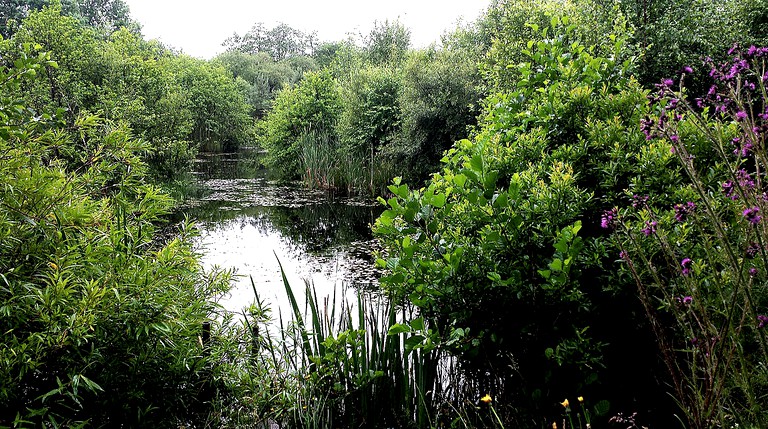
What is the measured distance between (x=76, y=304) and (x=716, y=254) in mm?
2329

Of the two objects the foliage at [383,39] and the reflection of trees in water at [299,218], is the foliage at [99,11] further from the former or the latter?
the reflection of trees in water at [299,218]

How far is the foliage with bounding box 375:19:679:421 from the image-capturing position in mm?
2260

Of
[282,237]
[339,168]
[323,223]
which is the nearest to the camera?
[282,237]

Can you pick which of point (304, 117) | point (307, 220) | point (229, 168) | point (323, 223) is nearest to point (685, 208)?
point (323, 223)

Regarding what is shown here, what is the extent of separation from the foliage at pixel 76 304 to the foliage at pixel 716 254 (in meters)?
1.92

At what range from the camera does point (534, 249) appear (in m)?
2.42

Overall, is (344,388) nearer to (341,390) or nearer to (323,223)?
(341,390)

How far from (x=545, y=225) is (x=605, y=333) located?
27.3 inches

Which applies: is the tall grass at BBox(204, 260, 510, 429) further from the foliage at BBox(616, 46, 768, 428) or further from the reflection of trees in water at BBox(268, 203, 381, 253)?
the reflection of trees in water at BBox(268, 203, 381, 253)

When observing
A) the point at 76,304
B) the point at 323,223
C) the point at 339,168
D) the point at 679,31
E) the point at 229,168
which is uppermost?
the point at 679,31

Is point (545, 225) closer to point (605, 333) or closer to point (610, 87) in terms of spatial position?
point (605, 333)

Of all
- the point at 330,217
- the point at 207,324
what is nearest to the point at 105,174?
the point at 207,324

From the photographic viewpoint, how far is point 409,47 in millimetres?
24906

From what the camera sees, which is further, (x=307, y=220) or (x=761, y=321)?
(x=307, y=220)
